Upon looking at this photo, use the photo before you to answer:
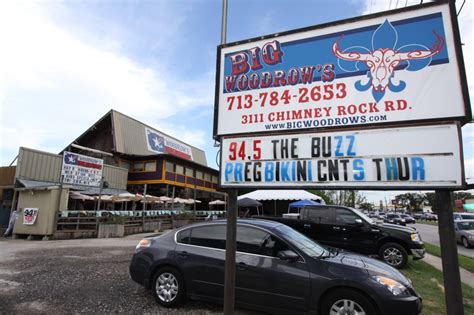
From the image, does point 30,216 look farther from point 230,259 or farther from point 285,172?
point 285,172

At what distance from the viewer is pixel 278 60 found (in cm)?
358

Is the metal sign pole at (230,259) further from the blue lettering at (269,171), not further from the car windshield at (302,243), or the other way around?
the car windshield at (302,243)

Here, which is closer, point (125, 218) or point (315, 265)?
point (315, 265)

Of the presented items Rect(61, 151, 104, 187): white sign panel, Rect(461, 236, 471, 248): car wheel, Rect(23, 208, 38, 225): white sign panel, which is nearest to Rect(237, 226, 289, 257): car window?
Rect(23, 208, 38, 225): white sign panel

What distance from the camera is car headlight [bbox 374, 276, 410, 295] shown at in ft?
13.8

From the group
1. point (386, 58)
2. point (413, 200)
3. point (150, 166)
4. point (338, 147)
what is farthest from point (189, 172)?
point (413, 200)

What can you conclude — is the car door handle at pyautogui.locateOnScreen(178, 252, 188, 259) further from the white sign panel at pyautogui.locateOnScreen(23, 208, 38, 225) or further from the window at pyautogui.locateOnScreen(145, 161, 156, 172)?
the window at pyautogui.locateOnScreen(145, 161, 156, 172)

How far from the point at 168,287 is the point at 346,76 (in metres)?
4.42

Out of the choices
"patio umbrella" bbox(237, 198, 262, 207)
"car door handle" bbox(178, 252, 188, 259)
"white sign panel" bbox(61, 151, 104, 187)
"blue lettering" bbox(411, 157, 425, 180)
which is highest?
"white sign panel" bbox(61, 151, 104, 187)

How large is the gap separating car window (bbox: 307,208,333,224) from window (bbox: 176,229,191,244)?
614 centimetres

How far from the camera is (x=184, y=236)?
5727 millimetres

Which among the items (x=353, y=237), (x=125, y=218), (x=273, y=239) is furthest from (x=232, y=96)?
(x=125, y=218)

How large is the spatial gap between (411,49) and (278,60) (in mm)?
1330

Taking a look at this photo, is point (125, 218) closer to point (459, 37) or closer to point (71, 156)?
point (71, 156)
